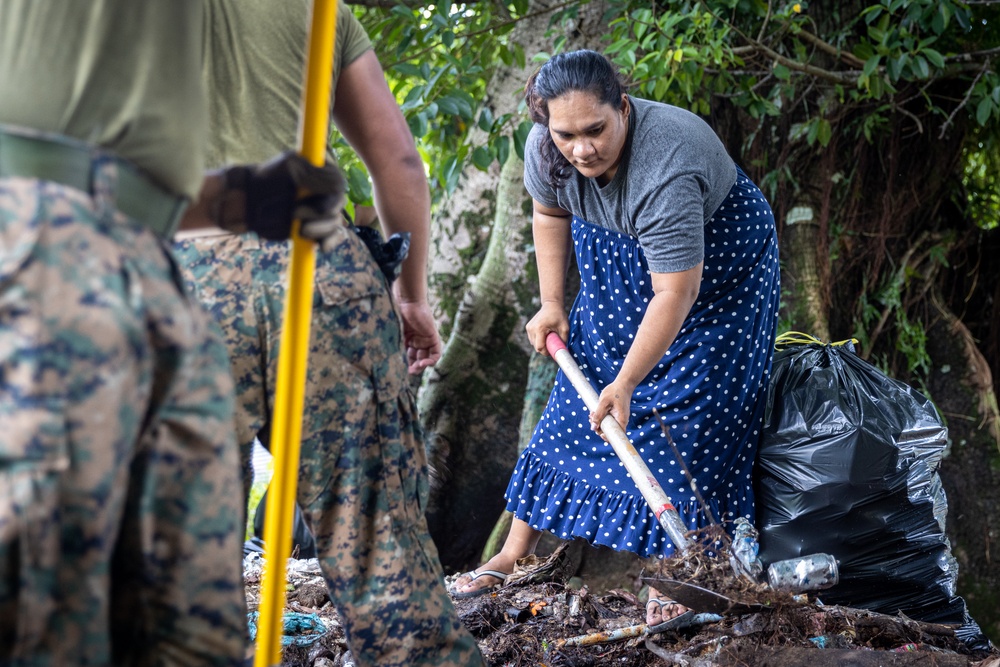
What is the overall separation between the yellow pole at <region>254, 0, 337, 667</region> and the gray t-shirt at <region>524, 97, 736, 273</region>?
1424 millimetres

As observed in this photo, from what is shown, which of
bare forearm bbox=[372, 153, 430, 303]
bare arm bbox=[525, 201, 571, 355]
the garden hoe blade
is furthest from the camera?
bare arm bbox=[525, 201, 571, 355]

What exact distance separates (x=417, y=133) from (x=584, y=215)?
2.20 feet

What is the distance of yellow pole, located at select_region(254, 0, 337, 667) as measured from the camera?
1462 millimetres

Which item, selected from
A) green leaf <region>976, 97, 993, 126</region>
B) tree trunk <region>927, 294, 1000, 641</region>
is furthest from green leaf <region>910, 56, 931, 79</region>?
tree trunk <region>927, 294, 1000, 641</region>

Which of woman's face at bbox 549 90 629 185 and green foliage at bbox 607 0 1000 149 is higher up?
green foliage at bbox 607 0 1000 149

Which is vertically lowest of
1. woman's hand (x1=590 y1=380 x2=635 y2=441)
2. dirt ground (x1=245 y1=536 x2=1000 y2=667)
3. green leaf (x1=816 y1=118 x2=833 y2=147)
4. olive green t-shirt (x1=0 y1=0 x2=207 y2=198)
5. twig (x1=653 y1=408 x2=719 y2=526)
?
dirt ground (x1=245 y1=536 x2=1000 y2=667)

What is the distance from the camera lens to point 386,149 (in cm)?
214

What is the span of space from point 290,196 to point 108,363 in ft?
1.31

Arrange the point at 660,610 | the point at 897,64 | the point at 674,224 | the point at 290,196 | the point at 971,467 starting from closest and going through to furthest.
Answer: the point at 290,196 → the point at 674,224 → the point at 660,610 → the point at 897,64 → the point at 971,467

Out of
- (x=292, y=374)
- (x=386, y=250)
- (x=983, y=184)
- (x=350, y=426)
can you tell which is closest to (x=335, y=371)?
(x=350, y=426)

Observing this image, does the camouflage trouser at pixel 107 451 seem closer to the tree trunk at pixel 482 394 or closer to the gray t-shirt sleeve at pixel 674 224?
the gray t-shirt sleeve at pixel 674 224

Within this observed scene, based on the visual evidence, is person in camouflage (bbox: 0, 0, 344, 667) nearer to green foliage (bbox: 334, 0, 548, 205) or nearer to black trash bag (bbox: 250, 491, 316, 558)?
green foliage (bbox: 334, 0, 548, 205)

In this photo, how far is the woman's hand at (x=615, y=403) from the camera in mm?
2828

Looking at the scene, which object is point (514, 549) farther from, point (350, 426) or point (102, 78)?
point (102, 78)
